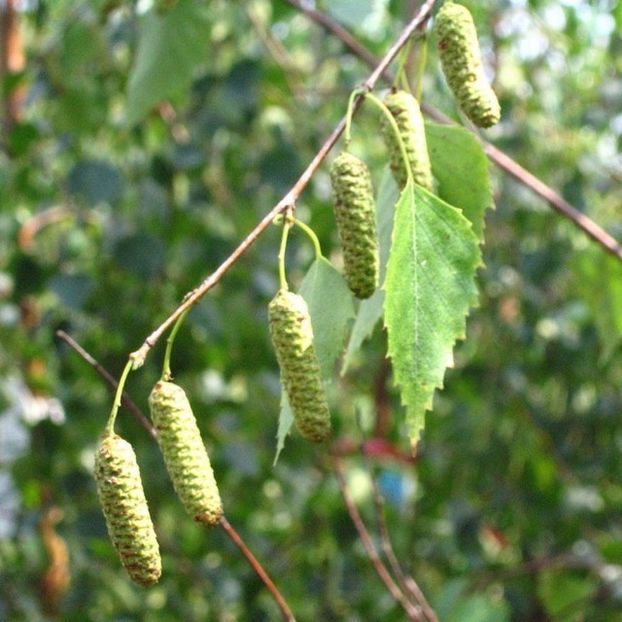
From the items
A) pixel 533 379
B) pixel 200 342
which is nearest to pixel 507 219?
pixel 533 379

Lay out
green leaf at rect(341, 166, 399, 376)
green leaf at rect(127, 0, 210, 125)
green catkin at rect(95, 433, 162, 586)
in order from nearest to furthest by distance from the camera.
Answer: green catkin at rect(95, 433, 162, 586) < green leaf at rect(341, 166, 399, 376) < green leaf at rect(127, 0, 210, 125)

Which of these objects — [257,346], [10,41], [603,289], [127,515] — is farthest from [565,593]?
[127,515]

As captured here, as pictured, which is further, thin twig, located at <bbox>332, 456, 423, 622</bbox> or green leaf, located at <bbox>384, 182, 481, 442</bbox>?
thin twig, located at <bbox>332, 456, 423, 622</bbox>

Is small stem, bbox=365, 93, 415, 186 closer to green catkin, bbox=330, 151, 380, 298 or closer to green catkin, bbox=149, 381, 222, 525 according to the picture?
green catkin, bbox=330, 151, 380, 298

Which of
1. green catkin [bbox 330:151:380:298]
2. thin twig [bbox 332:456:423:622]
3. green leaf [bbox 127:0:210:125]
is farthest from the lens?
green leaf [bbox 127:0:210:125]

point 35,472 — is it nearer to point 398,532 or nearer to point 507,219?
point 398,532

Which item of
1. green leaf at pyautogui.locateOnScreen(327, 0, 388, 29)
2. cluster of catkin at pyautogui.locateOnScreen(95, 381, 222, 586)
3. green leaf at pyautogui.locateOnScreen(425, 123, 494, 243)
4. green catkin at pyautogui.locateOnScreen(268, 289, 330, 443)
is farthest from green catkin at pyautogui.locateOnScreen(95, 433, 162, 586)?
green leaf at pyautogui.locateOnScreen(327, 0, 388, 29)

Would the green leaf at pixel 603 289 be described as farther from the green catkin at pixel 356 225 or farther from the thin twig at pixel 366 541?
the green catkin at pixel 356 225
